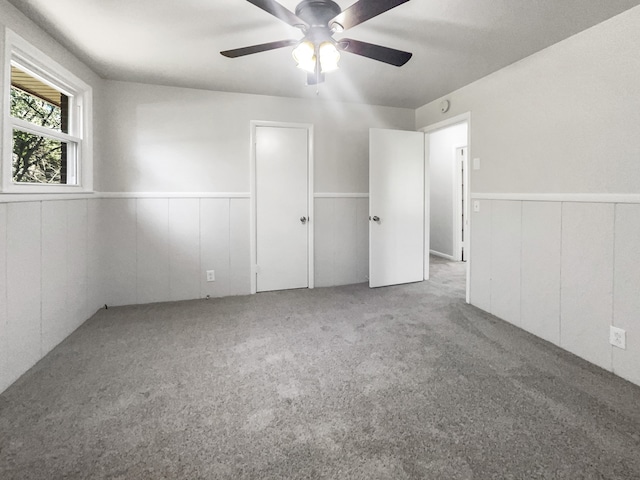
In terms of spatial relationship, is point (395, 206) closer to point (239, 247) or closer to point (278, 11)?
point (239, 247)

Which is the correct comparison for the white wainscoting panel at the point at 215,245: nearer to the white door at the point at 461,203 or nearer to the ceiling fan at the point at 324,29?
the ceiling fan at the point at 324,29

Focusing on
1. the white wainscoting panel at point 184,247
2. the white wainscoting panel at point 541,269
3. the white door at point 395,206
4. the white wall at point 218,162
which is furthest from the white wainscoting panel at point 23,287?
the white wainscoting panel at point 541,269

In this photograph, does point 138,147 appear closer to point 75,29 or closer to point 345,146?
point 75,29

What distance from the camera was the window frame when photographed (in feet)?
6.32

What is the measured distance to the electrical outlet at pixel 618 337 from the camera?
6.61ft

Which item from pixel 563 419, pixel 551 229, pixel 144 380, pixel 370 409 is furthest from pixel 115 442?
pixel 551 229

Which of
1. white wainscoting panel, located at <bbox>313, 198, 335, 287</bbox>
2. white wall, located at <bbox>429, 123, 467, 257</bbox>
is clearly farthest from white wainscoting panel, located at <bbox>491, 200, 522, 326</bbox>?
white wall, located at <bbox>429, 123, 467, 257</bbox>

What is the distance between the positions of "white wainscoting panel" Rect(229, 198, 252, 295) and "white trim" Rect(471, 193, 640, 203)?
2584 mm

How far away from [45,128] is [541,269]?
13.1 ft

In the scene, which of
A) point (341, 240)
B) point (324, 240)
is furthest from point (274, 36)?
point (341, 240)

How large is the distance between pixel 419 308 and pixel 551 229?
4.46ft

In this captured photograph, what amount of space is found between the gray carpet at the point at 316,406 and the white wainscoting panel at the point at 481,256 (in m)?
0.42

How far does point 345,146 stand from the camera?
409cm

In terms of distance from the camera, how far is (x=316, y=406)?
1.73 meters
